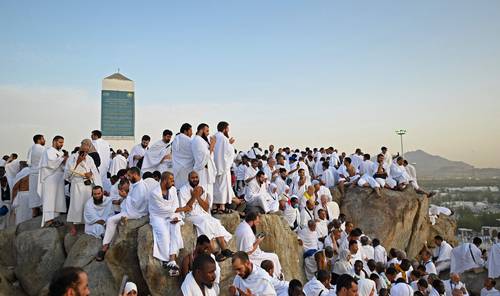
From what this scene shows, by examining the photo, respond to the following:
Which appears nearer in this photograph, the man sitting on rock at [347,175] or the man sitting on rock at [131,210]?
the man sitting on rock at [131,210]

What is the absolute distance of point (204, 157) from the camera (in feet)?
29.7

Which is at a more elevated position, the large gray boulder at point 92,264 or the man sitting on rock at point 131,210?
the man sitting on rock at point 131,210

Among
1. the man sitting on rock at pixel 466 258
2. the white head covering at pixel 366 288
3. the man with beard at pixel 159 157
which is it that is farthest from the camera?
the man sitting on rock at pixel 466 258

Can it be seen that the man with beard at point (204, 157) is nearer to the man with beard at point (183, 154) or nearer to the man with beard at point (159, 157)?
the man with beard at point (183, 154)

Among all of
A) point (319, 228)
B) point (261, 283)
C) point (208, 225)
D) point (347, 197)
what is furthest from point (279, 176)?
point (261, 283)

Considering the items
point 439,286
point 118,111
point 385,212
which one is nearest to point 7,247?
point 118,111

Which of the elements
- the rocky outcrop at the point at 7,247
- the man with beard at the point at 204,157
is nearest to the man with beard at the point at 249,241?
the man with beard at the point at 204,157

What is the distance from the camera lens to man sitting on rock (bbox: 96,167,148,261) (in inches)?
318

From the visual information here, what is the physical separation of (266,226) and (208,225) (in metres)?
2.73

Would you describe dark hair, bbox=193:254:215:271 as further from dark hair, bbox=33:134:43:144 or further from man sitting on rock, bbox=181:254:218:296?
dark hair, bbox=33:134:43:144

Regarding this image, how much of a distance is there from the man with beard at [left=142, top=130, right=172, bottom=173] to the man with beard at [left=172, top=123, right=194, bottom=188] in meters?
1.79

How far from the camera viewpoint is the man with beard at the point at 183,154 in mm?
9438

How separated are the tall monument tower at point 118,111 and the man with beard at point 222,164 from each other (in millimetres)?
8695

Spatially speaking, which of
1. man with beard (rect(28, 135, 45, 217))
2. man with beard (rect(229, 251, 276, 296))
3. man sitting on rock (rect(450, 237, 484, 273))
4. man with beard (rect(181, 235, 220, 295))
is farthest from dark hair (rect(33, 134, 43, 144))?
man sitting on rock (rect(450, 237, 484, 273))
